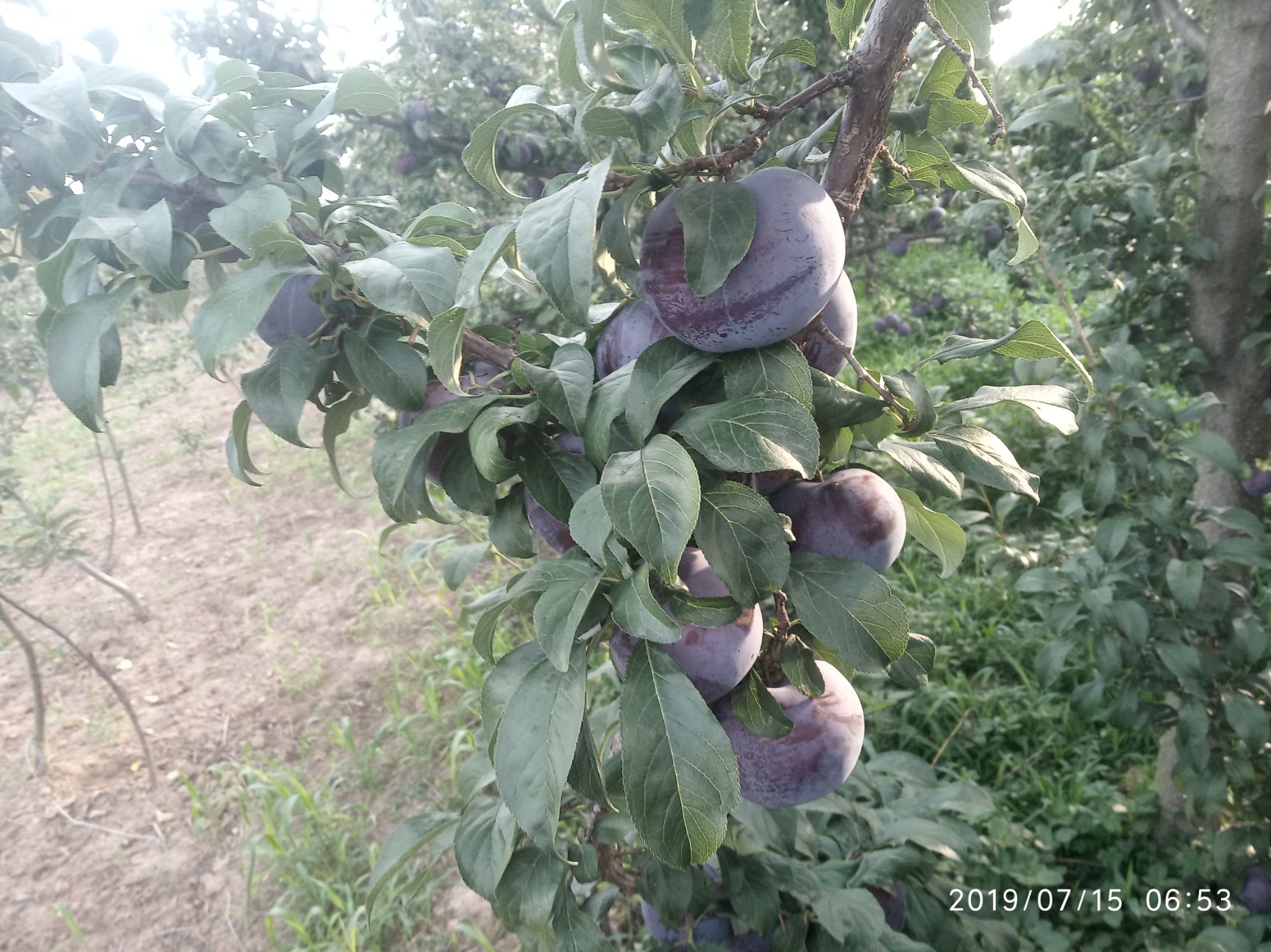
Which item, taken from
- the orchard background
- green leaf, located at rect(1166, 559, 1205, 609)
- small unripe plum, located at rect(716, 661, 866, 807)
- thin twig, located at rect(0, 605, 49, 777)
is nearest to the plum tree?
the orchard background

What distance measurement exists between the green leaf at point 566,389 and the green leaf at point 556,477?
50mm

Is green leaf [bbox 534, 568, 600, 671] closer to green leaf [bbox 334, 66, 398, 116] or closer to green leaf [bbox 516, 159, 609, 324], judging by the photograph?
green leaf [bbox 516, 159, 609, 324]

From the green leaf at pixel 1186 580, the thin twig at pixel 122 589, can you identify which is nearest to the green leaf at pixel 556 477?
the green leaf at pixel 1186 580

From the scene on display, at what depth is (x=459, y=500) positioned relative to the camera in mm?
696

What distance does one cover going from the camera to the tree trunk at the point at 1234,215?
1.34m

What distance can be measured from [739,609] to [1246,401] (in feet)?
4.90

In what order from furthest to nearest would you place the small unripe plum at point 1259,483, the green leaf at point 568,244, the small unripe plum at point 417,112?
1. the small unripe plum at point 417,112
2. the small unripe plum at point 1259,483
3. the green leaf at point 568,244

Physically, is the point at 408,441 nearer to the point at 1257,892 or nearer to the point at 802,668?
the point at 802,668

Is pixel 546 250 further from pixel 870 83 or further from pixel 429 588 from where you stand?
pixel 429 588

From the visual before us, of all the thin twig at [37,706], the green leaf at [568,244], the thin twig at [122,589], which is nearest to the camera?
the green leaf at [568,244]

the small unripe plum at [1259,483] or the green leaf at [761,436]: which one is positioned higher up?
the green leaf at [761,436]

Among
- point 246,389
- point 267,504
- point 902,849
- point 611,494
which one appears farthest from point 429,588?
point 611,494

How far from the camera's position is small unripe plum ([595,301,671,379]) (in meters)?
0.61
